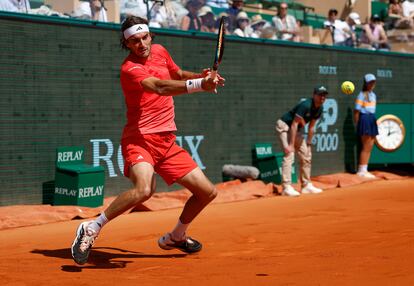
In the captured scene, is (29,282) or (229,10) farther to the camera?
(229,10)

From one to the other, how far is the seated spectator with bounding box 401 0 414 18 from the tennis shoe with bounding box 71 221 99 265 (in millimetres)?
16106

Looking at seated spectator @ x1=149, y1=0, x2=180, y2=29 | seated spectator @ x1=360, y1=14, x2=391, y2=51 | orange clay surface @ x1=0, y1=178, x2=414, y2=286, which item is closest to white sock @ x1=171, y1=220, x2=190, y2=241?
orange clay surface @ x1=0, y1=178, x2=414, y2=286

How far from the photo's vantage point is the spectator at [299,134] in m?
12.9

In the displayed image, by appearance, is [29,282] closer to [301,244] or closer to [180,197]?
[301,244]

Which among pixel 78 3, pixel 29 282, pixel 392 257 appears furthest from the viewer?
pixel 78 3

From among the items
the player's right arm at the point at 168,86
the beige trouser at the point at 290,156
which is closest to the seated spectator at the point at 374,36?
the beige trouser at the point at 290,156

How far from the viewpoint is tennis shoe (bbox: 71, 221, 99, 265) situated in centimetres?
664

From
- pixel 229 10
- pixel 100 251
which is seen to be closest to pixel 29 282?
pixel 100 251

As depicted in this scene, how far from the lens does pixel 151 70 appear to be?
274 inches

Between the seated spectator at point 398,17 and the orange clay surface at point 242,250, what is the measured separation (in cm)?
1004

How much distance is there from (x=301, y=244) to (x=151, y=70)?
2.29 metres

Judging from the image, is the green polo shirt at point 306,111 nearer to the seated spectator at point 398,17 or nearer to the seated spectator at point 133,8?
the seated spectator at point 133,8

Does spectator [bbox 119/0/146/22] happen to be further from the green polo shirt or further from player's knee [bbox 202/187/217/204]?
player's knee [bbox 202/187/217/204]

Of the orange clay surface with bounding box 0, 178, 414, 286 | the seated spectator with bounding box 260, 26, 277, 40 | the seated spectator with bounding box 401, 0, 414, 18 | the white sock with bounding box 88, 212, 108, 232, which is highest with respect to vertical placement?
the seated spectator with bounding box 401, 0, 414, 18
